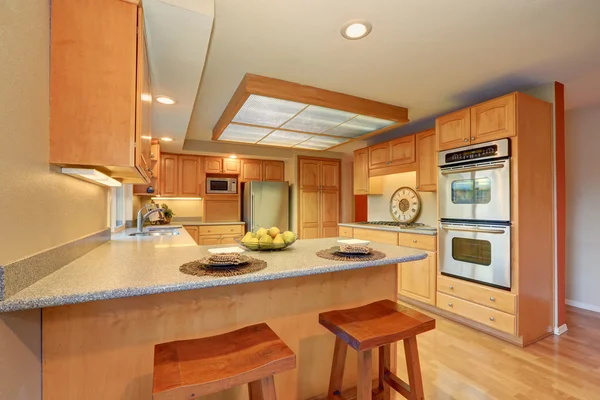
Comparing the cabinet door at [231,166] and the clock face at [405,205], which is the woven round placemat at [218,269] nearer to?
the clock face at [405,205]

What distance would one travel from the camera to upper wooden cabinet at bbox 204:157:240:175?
16.8ft

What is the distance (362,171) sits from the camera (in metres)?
4.48

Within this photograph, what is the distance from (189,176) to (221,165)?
0.59 metres

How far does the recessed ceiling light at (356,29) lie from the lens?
1696mm

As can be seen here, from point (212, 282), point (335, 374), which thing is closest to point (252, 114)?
point (212, 282)

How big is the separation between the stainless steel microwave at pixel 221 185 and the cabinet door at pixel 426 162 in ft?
10.6

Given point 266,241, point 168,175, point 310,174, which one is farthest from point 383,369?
point 168,175

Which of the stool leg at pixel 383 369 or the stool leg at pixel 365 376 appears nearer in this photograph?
the stool leg at pixel 365 376

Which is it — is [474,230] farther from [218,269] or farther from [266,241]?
[218,269]

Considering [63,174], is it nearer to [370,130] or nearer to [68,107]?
[68,107]

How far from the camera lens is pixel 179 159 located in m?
4.93

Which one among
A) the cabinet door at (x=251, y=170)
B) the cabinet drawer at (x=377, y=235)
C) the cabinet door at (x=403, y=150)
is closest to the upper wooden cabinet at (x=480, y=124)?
the cabinet door at (x=403, y=150)

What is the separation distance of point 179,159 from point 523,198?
4.76 m

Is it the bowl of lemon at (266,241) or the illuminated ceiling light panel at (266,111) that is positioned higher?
the illuminated ceiling light panel at (266,111)
